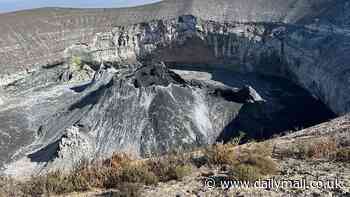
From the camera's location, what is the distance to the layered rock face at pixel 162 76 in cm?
2427

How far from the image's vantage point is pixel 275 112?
2820 centimetres

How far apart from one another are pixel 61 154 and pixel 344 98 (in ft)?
50.9

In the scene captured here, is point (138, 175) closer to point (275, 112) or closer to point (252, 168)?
point (252, 168)

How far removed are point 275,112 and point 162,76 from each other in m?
6.93

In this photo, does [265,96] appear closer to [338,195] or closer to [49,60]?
[49,60]

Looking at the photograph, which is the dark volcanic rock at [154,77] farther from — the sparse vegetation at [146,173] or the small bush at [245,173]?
the small bush at [245,173]

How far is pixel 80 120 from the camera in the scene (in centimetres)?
2508

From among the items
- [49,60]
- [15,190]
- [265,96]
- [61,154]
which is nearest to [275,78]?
[265,96]

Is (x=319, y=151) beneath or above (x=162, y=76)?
above

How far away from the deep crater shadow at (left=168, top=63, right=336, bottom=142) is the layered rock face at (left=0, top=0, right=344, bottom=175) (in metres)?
0.08

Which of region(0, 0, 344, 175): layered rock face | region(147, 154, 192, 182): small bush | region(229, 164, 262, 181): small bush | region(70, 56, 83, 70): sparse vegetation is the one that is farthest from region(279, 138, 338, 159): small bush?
Result: region(70, 56, 83, 70): sparse vegetation

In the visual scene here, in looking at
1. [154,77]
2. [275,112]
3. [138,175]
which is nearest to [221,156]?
[138,175]

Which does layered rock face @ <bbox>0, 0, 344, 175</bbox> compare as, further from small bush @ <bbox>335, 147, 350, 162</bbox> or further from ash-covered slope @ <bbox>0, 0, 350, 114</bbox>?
small bush @ <bbox>335, 147, 350, 162</bbox>

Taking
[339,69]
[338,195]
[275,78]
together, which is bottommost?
[275,78]
